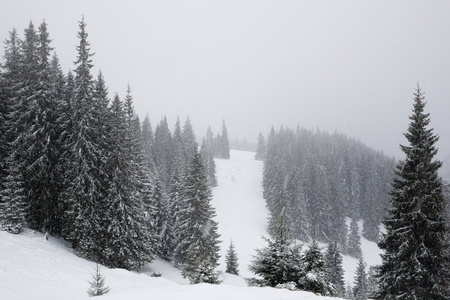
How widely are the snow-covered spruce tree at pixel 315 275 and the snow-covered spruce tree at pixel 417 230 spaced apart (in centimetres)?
584

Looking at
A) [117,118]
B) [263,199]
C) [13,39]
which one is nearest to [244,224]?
[263,199]

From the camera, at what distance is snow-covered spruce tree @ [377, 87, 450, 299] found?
43.3ft

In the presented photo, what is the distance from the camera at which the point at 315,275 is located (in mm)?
10734

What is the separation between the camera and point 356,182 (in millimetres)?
79125

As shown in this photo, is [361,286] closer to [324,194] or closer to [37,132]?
[324,194]

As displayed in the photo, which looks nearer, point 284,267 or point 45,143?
point 284,267

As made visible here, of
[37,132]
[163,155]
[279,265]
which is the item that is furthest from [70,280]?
[163,155]

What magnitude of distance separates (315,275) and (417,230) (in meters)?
7.58

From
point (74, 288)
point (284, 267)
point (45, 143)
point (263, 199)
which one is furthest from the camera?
point (263, 199)

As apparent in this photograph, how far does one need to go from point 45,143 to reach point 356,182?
8176 cm

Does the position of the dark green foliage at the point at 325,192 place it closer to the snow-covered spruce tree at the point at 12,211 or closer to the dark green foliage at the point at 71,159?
the dark green foliage at the point at 71,159

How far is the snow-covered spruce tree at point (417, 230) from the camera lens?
43.3 feet

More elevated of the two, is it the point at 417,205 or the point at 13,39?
the point at 13,39

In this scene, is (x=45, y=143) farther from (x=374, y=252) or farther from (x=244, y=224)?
(x=374, y=252)
